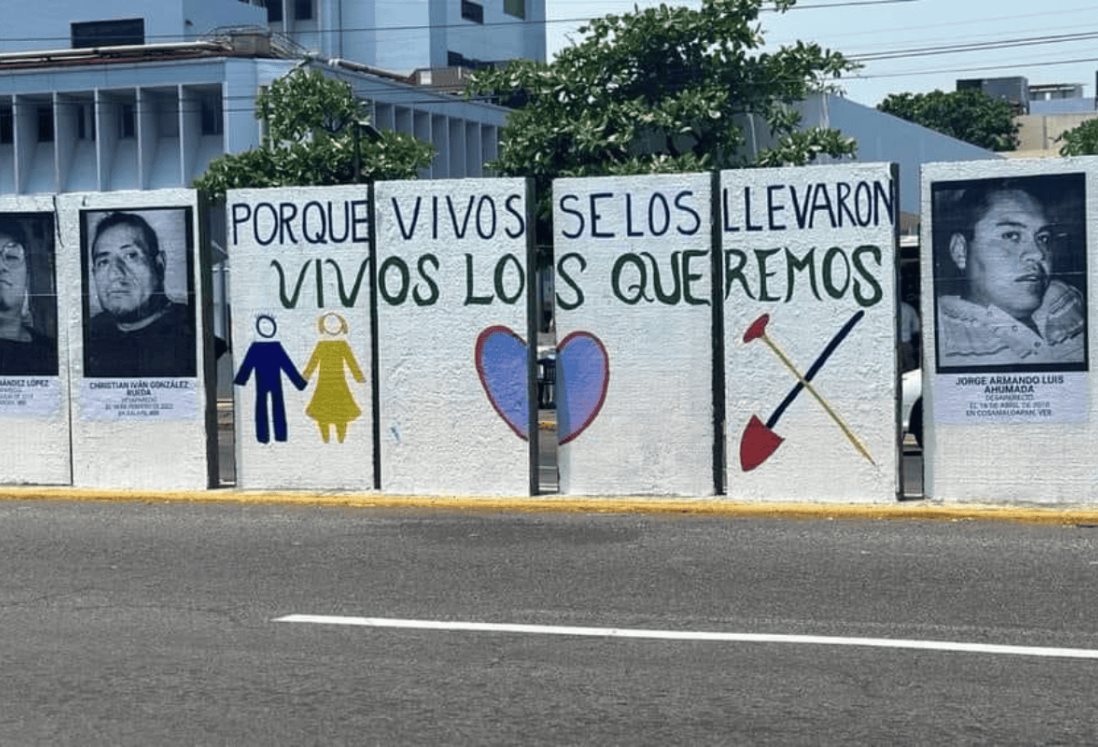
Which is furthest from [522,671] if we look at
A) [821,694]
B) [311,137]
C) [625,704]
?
[311,137]

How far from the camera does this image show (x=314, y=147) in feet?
116

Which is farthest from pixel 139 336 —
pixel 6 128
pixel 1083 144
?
pixel 1083 144

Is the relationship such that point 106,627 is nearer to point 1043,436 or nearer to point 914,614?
point 914,614

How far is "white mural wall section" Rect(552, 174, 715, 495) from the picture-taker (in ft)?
41.5

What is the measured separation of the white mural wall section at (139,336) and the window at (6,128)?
40.3 m

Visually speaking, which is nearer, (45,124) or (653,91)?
(653,91)

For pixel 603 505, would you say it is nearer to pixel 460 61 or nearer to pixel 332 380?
pixel 332 380

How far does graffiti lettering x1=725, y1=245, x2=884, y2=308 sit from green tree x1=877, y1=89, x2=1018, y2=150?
3460 inches

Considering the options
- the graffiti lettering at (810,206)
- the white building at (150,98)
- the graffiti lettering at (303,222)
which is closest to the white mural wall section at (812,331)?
the graffiti lettering at (810,206)

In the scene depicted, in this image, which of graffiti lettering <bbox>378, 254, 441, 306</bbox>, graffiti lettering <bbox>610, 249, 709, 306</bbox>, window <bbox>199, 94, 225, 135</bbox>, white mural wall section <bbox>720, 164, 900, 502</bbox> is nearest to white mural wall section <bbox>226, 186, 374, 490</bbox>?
graffiti lettering <bbox>378, 254, 441, 306</bbox>

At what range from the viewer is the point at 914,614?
838 centimetres

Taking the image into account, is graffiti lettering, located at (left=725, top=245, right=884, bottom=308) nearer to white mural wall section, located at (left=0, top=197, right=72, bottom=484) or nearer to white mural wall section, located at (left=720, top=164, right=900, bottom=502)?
white mural wall section, located at (left=720, top=164, right=900, bottom=502)

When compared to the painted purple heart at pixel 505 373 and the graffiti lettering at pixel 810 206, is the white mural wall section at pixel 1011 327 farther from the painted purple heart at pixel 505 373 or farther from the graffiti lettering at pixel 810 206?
the painted purple heart at pixel 505 373

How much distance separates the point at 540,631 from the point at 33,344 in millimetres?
7603
